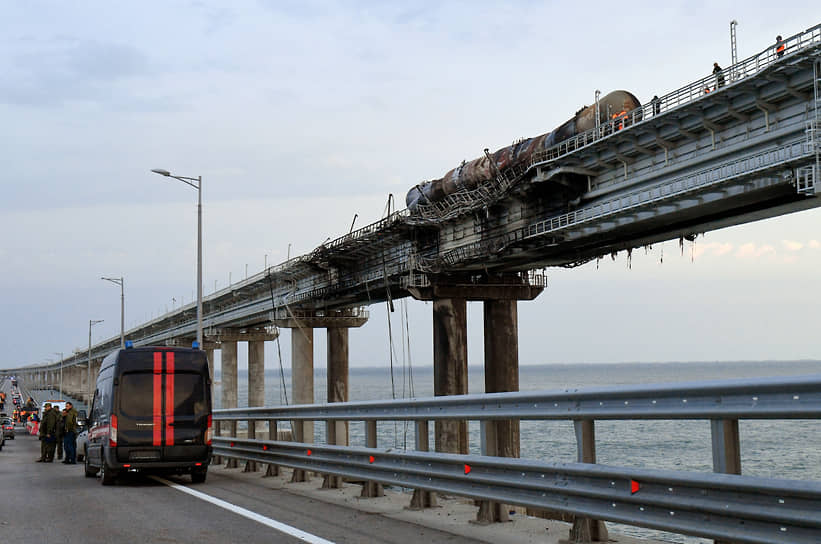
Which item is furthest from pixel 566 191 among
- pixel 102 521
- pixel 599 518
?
pixel 599 518

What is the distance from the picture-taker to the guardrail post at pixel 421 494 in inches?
386

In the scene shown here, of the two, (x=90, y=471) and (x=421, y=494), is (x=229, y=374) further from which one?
(x=421, y=494)

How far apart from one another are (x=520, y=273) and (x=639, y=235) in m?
12.1

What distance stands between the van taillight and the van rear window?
19cm

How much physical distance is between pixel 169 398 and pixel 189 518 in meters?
5.85

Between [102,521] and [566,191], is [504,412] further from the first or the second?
[566,191]

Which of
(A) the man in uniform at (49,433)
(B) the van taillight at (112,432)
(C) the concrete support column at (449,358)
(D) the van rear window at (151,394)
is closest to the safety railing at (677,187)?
(C) the concrete support column at (449,358)

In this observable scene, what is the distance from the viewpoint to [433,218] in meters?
40.0

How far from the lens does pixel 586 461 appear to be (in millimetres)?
6953

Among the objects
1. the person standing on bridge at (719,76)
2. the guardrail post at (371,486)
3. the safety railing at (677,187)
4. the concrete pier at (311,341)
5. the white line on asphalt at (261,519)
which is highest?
the person standing on bridge at (719,76)

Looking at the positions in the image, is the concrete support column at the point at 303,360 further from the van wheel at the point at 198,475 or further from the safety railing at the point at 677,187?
the van wheel at the point at 198,475

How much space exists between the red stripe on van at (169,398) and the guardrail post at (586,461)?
10.00m

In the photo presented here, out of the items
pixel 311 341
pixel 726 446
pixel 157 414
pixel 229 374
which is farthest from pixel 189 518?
pixel 229 374

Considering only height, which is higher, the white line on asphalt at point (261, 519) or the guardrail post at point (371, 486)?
the guardrail post at point (371, 486)
